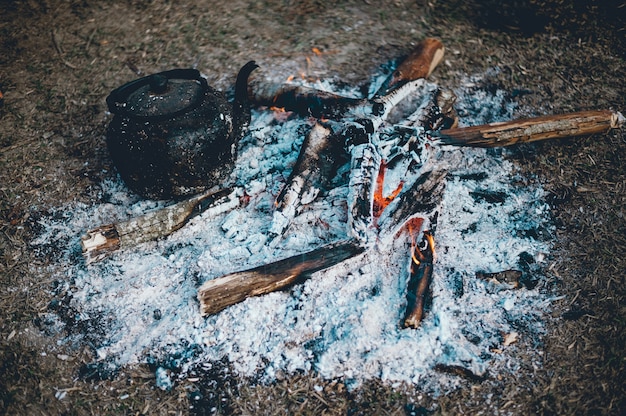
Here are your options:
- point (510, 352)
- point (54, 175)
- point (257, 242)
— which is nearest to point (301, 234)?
point (257, 242)

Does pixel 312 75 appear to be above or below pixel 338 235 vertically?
above

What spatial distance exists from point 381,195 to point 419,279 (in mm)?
695

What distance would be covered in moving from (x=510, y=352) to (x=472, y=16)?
13.5 feet

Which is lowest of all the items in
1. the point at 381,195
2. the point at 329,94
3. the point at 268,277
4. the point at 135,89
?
the point at 268,277

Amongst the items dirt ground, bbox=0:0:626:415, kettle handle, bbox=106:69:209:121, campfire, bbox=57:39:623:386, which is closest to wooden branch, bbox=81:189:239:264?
campfire, bbox=57:39:623:386

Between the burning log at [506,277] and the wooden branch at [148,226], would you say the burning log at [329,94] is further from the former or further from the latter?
the burning log at [506,277]

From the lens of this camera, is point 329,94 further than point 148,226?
Yes

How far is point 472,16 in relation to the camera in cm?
518

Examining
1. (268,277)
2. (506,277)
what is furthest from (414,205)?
(268,277)

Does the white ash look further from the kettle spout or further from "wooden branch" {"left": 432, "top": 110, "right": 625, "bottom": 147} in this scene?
the kettle spout

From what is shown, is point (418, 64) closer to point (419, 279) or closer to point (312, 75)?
point (312, 75)

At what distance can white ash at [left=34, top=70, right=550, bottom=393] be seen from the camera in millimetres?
2600

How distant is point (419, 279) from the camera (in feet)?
9.25

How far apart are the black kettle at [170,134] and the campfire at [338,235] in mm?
186
